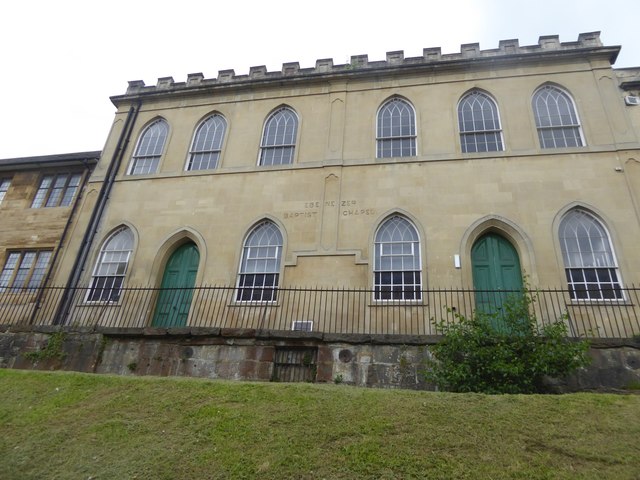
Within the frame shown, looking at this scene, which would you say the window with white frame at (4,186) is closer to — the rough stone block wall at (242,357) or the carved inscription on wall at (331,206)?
the rough stone block wall at (242,357)

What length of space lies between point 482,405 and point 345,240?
7.56 m

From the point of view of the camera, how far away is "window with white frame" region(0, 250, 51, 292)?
51.0 ft

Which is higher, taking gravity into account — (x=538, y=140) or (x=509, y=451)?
(x=538, y=140)

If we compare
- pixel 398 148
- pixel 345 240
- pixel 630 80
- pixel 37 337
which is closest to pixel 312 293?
pixel 345 240

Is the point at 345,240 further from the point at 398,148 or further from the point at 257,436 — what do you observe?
the point at 257,436

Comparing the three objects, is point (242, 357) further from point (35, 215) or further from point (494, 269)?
point (35, 215)

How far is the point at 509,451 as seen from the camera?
5277 millimetres

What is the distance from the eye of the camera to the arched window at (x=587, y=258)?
11.4 m

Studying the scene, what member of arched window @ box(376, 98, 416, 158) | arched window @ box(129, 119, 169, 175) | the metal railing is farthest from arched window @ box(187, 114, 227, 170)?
arched window @ box(376, 98, 416, 158)

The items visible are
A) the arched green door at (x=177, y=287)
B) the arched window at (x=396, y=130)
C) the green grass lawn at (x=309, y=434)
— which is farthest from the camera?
the arched window at (x=396, y=130)

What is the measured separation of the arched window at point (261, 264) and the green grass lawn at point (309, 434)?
5.55m

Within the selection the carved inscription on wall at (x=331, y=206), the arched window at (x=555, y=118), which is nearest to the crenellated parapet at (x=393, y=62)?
the arched window at (x=555, y=118)

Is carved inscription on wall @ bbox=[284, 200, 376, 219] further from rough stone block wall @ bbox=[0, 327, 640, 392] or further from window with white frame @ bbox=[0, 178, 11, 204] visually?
window with white frame @ bbox=[0, 178, 11, 204]

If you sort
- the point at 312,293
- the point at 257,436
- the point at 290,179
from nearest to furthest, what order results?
the point at 257,436
the point at 312,293
the point at 290,179
